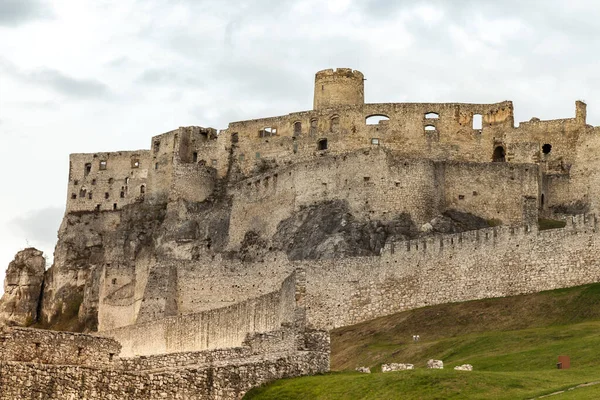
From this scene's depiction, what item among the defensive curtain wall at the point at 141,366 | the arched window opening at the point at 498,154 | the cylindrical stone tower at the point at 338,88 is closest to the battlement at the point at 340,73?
the cylindrical stone tower at the point at 338,88

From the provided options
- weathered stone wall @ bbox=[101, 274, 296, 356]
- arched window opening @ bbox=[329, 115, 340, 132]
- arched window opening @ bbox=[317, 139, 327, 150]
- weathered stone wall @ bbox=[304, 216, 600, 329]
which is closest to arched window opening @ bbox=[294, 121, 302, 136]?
arched window opening @ bbox=[317, 139, 327, 150]

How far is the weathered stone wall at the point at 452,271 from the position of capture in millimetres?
56594

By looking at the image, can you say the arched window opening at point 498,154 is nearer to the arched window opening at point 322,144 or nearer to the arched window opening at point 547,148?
the arched window opening at point 547,148

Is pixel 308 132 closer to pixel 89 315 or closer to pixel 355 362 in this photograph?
pixel 89 315

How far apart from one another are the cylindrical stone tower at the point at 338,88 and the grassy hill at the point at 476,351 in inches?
1598

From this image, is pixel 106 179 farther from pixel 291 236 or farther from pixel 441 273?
pixel 441 273

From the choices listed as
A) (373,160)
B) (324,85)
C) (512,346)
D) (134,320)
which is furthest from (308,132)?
(512,346)

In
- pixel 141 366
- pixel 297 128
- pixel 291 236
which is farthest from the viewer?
pixel 297 128

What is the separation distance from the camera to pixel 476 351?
48844 mm

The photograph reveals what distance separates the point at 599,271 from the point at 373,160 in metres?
26.7

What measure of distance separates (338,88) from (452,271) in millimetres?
41299

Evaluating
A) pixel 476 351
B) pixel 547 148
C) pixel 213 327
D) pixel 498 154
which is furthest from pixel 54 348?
pixel 498 154

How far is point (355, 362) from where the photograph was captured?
54000mm

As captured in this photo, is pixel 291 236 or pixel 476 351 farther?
pixel 291 236
